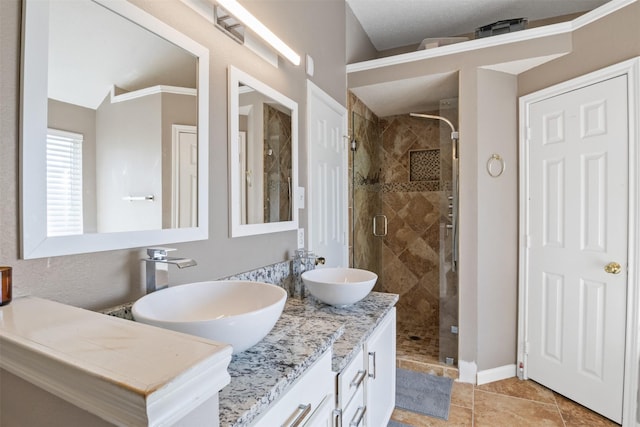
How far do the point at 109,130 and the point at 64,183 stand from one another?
0.64ft

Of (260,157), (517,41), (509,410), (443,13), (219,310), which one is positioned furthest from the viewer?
(443,13)

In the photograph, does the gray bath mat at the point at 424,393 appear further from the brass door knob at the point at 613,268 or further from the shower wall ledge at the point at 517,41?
the shower wall ledge at the point at 517,41

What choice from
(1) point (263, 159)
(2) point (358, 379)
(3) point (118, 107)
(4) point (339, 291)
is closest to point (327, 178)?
(1) point (263, 159)

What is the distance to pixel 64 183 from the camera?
2.70 ft

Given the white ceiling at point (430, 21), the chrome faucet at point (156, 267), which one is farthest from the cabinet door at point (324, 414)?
the white ceiling at point (430, 21)

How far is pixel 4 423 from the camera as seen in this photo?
578 millimetres

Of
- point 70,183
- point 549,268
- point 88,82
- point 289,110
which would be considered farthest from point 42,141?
point 549,268

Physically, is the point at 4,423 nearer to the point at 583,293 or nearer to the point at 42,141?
the point at 42,141

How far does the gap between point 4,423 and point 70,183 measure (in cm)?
52

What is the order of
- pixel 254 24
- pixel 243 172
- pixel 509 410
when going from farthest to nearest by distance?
pixel 509 410
pixel 243 172
pixel 254 24

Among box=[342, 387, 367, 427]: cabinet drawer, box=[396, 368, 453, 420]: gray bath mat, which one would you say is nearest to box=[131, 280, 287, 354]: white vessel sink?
box=[342, 387, 367, 427]: cabinet drawer

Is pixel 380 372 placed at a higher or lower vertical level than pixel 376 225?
lower

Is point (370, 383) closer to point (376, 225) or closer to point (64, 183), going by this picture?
point (64, 183)

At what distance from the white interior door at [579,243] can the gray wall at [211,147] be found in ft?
4.95
